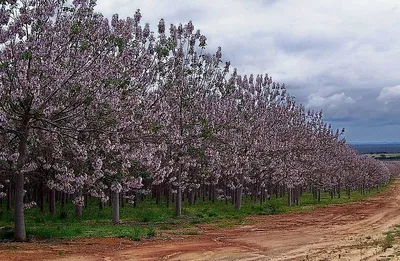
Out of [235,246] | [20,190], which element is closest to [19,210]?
[20,190]

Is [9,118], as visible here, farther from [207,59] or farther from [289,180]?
[289,180]

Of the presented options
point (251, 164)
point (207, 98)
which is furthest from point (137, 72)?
point (251, 164)

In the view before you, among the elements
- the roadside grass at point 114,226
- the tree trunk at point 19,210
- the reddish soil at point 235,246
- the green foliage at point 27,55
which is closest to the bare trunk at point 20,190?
the tree trunk at point 19,210

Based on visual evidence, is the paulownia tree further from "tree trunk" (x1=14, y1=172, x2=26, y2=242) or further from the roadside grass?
the roadside grass

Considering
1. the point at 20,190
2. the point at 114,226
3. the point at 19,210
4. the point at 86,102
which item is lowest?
the point at 114,226

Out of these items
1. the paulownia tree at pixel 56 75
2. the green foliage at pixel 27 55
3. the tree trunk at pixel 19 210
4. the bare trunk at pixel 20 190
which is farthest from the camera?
the tree trunk at pixel 19 210

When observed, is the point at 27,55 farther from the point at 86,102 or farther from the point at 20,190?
the point at 20,190

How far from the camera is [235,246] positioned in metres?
19.7

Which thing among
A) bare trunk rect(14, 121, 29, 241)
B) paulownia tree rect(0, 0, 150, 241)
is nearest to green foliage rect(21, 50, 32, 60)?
paulownia tree rect(0, 0, 150, 241)

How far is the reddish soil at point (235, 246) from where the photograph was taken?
16.7m

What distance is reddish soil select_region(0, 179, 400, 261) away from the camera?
16672mm

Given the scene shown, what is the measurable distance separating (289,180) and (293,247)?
27.1 m

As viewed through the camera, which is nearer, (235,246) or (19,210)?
(19,210)

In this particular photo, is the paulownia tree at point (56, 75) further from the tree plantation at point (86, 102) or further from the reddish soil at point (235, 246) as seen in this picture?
the reddish soil at point (235, 246)
